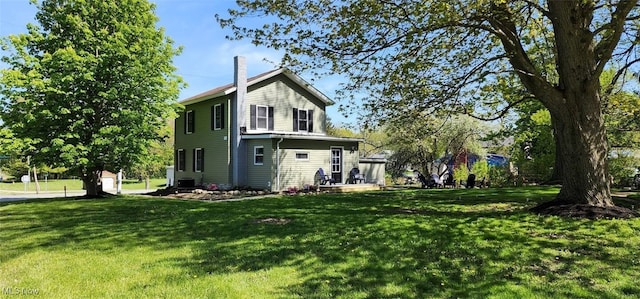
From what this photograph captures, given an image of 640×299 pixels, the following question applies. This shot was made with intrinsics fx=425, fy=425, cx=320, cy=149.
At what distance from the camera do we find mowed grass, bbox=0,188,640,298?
4602mm

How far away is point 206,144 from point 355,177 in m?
8.07

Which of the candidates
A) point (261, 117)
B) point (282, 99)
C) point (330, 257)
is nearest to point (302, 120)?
point (282, 99)

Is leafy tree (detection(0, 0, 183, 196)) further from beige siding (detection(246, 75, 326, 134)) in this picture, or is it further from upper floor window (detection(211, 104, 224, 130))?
beige siding (detection(246, 75, 326, 134))

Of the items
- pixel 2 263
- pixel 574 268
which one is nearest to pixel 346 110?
pixel 574 268

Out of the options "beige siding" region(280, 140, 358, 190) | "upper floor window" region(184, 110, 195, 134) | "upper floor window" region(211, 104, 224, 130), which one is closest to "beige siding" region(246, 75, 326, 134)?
"upper floor window" region(211, 104, 224, 130)

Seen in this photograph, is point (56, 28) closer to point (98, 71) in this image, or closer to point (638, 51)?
point (98, 71)

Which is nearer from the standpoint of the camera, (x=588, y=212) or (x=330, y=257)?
(x=330, y=257)

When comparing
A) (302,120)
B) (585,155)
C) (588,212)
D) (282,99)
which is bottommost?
(588,212)

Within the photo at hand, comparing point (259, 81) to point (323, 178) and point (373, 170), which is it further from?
point (373, 170)

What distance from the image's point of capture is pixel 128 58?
16234mm

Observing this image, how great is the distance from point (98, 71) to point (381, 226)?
43.7 feet

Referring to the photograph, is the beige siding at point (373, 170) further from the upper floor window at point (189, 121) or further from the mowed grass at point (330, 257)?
the mowed grass at point (330, 257)

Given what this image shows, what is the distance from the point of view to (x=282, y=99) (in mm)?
22391

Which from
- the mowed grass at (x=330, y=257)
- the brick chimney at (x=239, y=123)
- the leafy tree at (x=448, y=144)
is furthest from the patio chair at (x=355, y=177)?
the mowed grass at (x=330, y=257)
